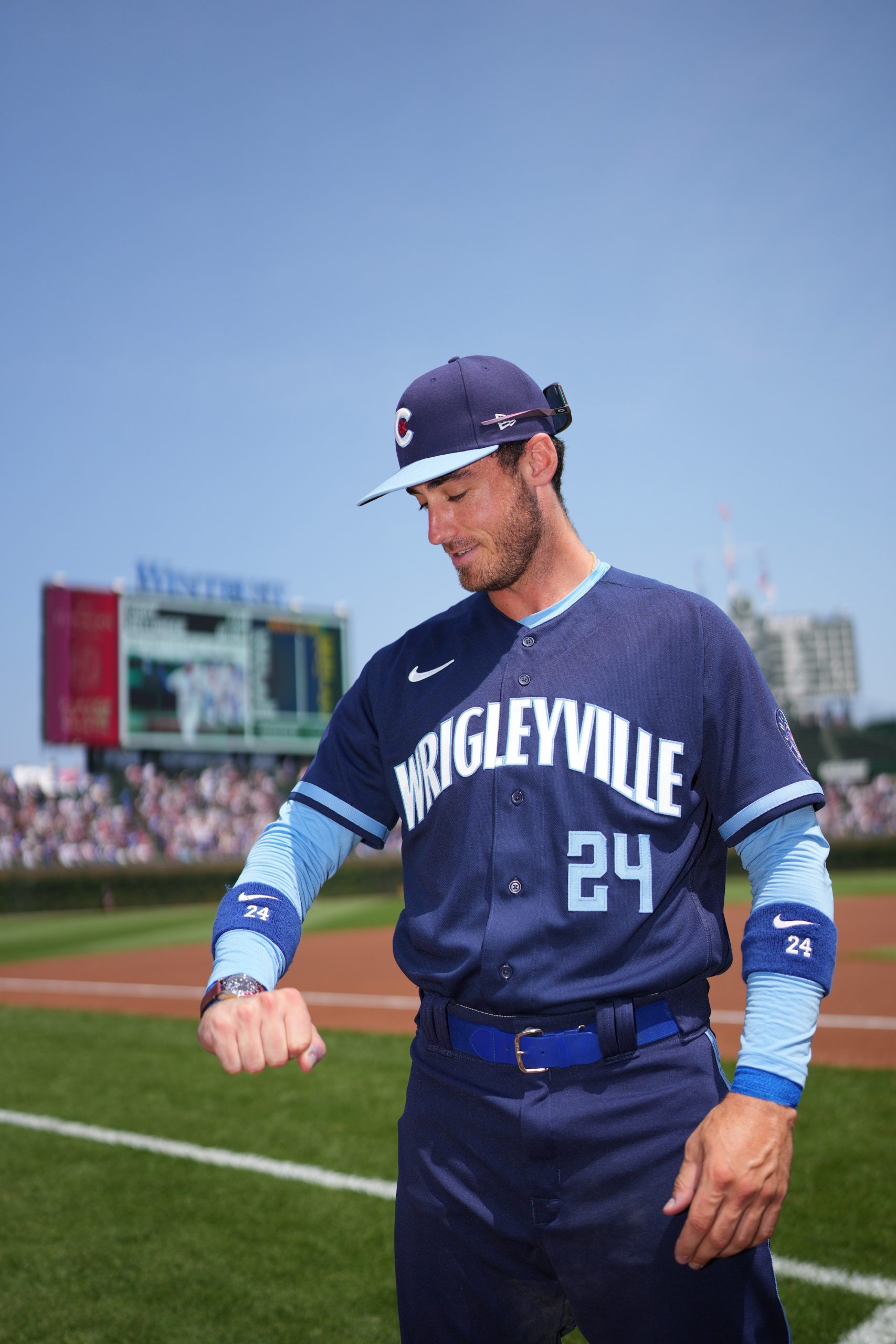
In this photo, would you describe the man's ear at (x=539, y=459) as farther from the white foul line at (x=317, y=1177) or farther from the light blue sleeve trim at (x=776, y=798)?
the white foul line at (x=317, y=1177)

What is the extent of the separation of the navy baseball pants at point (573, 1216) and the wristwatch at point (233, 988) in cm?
43

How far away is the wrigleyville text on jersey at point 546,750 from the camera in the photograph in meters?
1.92

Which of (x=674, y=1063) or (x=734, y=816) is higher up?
(x=734, y=816)

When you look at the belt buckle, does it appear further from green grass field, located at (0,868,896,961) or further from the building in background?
the building in background

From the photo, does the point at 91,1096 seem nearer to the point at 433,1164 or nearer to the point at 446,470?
the point at 433,1164

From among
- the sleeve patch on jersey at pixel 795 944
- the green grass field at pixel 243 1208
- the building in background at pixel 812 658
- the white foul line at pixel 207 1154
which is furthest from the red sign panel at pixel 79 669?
the building in background at pixel 812 658

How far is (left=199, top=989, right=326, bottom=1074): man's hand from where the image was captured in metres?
1.70

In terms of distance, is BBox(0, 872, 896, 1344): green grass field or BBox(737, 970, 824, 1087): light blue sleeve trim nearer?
BBox(737, 970, 824, 1087): light blue sleeve trim

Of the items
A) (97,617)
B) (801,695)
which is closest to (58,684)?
(97,617)

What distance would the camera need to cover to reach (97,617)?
129 feet

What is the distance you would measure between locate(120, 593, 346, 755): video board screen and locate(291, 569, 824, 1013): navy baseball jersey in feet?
127

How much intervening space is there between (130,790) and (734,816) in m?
38.9

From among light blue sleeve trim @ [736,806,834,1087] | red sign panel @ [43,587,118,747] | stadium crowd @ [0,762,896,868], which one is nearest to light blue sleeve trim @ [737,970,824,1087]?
light blue sleeve trim @ [736,806,834,1087]

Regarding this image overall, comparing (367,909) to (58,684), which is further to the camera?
(58,684)
